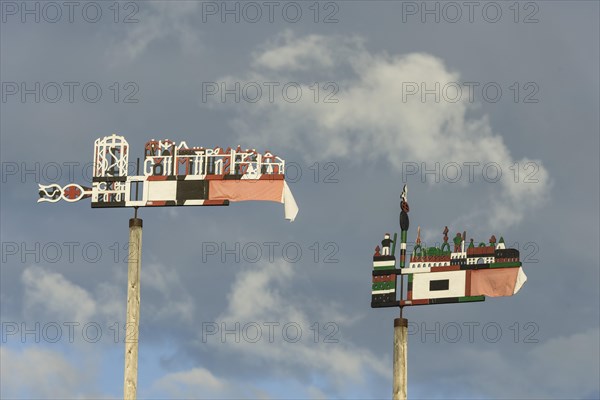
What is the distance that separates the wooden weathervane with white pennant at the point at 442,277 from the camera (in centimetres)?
4784

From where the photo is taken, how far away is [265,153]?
4822 cm

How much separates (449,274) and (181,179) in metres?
8.81

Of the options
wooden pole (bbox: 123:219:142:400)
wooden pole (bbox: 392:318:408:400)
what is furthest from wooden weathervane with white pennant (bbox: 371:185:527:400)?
wooden pole (bbox: 123:219:142:400)

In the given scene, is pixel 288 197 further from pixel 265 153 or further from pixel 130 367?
pixel 130 367

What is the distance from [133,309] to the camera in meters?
46.6

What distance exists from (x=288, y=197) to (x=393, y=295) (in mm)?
4565

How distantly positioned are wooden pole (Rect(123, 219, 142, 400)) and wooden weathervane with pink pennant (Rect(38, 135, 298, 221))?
1.11 metres

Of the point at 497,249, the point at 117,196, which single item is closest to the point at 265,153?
the point at 117,196

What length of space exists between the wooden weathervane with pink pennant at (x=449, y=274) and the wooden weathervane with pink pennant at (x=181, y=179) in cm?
395

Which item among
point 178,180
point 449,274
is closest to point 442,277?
point 449,274

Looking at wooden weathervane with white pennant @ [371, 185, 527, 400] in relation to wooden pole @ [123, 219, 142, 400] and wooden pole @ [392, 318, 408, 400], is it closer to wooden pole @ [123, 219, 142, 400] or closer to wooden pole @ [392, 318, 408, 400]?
wooden pole @ [392, 318, 408, 400]

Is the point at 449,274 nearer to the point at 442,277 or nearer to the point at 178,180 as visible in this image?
the point at 442,277

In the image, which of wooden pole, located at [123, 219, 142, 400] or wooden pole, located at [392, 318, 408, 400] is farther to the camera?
wooden pole, located at [392, 318, 408, 400]

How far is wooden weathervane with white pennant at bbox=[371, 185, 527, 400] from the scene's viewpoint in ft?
157
